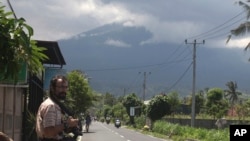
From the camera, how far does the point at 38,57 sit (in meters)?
5.96

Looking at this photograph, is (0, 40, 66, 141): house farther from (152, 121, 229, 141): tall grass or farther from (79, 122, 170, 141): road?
(79, 122, 170, 141): road

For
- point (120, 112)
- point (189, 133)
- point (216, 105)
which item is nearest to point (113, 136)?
point (189, 133)

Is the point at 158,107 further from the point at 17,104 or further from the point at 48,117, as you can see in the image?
the point at 48,117

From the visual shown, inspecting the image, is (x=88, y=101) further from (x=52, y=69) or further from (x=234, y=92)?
(x=234, y=92)

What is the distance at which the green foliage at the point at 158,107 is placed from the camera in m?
55.2

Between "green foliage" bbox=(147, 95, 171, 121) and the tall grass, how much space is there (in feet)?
12.1

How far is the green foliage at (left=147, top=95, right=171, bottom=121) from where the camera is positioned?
55250 millimetres

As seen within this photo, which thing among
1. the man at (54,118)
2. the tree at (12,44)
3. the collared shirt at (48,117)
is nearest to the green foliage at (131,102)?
the man at (54,118)

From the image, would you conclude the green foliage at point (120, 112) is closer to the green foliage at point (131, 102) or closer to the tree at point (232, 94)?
the tree at point (232, 94)

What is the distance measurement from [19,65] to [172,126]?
128 ft

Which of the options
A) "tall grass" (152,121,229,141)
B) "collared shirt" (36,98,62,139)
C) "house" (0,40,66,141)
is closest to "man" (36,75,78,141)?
"collared shirt" (36,98,62,139)

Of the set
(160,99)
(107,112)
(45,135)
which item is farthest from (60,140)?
(107,112)

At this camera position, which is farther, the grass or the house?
the grass

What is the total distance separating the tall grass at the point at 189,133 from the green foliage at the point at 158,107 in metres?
3.68
